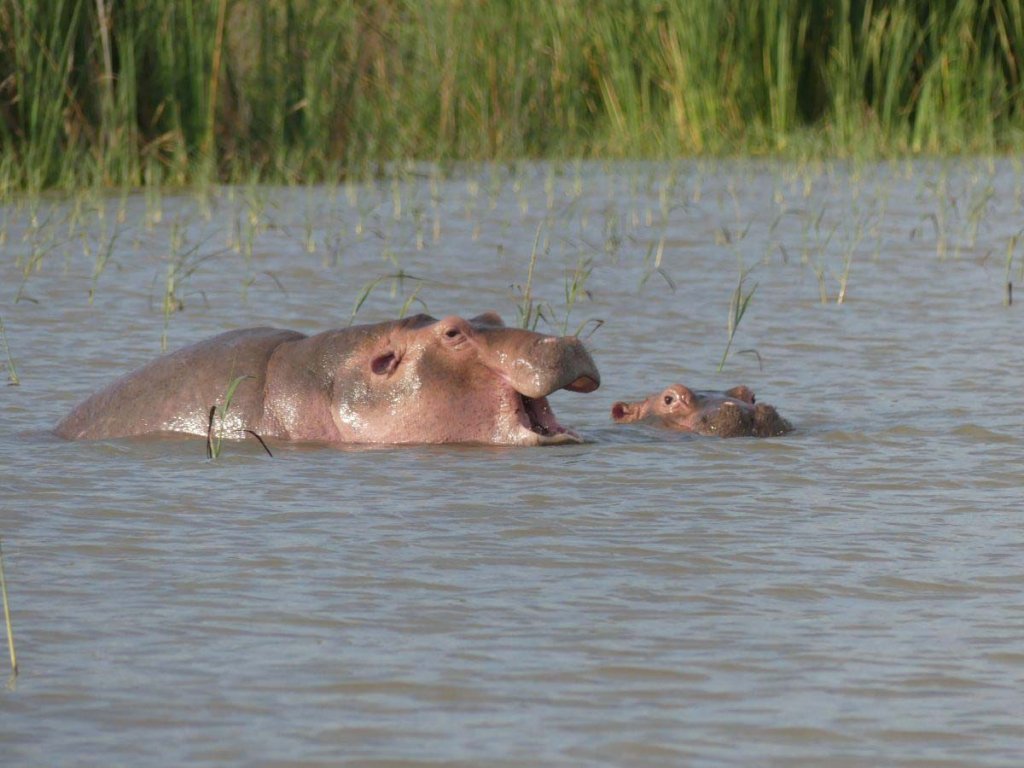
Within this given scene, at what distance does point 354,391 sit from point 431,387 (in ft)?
0.66

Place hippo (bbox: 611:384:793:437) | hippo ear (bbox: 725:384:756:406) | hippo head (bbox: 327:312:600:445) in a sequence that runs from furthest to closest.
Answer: hippo ear (bbox: 725:384:756:406), hippo (bbox: 611:384:793:437), hippo head (bbox: 327:312:600:445)

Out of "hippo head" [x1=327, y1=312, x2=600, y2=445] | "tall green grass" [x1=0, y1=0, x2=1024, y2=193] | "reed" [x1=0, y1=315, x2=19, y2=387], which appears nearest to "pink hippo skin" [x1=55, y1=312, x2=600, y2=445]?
"hippo head" [x1=327, y1=312, x2=600, y2=445]

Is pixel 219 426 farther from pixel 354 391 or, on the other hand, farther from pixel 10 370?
pixel 10 370

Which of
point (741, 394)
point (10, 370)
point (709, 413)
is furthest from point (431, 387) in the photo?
point (10, 370)

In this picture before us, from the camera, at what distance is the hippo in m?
4.92

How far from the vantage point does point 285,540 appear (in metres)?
3.75

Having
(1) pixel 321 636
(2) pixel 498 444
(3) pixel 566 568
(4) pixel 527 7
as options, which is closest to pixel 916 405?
(2) pixel 498 444

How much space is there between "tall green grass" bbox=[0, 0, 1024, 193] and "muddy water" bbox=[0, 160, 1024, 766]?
2.62 meters

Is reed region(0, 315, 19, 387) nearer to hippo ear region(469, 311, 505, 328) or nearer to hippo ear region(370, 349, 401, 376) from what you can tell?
hippo ear region(370, 349, 401, 376)

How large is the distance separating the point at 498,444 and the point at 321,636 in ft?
5.70

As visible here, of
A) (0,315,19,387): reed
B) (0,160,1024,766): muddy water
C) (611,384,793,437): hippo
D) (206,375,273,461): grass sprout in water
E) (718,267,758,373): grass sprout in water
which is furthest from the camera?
(718,267,758,373): grass sprout in water

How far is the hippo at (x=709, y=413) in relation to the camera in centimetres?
492

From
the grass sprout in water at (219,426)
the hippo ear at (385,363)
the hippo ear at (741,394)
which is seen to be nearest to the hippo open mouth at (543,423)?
the hippo ear at (385,363)

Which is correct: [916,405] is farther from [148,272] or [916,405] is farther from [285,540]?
[148,272]
